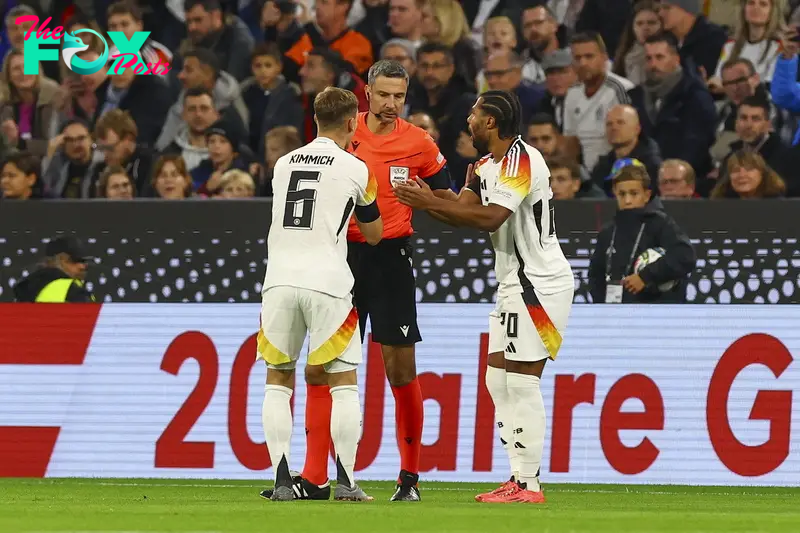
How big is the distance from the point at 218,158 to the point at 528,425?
21.0ft

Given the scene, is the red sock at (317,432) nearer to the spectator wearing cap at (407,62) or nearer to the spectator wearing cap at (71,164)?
the spectator wearing cap at (407,62)

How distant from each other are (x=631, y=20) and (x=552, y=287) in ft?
21.1

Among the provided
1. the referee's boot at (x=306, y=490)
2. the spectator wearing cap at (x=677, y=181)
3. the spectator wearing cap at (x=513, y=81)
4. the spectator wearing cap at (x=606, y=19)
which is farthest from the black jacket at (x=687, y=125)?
the referee's boot at (x=306, y=490)

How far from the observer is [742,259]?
11125mm

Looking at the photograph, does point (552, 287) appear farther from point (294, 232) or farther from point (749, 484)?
point (749, 484)

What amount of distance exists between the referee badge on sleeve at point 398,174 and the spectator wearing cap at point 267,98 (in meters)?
5.44

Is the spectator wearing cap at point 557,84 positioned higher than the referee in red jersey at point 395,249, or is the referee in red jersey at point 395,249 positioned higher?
the spectator wearing cap at point 557,84

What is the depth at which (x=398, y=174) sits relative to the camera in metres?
9.12

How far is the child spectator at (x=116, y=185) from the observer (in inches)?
538

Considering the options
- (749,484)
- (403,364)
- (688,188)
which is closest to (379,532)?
(403,364)

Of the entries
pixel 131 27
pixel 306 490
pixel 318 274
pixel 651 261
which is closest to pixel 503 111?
pixel 318 274

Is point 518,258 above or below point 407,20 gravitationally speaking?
below

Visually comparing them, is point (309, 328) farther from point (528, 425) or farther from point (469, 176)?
point (469, 176)

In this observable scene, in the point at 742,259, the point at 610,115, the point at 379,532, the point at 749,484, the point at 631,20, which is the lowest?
the point at 749,484
